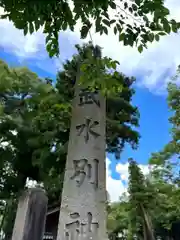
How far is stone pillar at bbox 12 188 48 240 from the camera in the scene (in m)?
3.20

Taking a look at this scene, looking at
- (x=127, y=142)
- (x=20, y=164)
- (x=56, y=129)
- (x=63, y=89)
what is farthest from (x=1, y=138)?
(x=127, y=142)

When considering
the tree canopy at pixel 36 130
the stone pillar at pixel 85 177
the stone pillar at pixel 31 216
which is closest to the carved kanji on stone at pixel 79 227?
the stone pillar at pixel 85 177

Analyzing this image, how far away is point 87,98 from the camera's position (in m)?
3.59

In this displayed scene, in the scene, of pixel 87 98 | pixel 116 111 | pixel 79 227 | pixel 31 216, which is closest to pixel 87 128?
pixel 87 98

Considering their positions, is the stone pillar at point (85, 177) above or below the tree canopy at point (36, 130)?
below

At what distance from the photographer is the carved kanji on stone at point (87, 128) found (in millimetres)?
3267

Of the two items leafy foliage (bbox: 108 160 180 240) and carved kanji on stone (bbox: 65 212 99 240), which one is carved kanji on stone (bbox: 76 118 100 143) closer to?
carved kanji on stone (bbox: 65 212 99 240)

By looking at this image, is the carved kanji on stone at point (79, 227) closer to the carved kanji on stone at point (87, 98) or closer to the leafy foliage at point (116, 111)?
the carved kanji on stone at point (87, 98)

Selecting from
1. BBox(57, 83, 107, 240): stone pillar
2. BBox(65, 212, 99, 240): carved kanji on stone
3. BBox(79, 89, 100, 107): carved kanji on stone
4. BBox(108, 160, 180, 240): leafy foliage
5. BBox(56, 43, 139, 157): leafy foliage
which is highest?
BBox(56, 43, 139, 157): leafy foliage

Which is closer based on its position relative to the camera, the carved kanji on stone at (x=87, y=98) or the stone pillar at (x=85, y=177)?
the stone pillar at (x=85, y=177)

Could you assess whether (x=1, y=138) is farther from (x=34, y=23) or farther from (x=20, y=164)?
(x=34, y=23)

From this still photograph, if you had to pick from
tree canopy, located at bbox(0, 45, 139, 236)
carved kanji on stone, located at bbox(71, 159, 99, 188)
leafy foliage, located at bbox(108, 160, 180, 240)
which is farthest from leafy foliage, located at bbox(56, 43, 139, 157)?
carved kanji on stone, located at bbox(71, 159, 99, 188)

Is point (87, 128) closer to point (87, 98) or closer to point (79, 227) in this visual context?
point (87, 98)

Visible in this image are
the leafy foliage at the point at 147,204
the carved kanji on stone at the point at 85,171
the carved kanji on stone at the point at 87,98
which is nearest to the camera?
the carved kanji on stone at the point at 85,171
